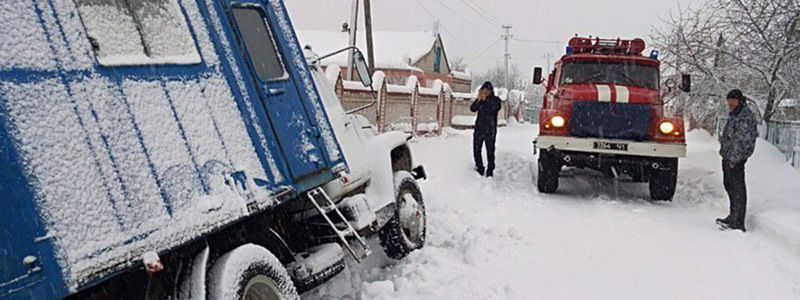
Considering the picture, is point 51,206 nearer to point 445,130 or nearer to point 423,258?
point 423,258

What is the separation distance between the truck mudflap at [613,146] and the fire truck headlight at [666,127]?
0.80ft

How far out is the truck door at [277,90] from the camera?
377 cm

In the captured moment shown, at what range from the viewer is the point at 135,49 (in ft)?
9.56

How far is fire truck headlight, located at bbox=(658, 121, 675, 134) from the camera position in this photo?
8766 mm

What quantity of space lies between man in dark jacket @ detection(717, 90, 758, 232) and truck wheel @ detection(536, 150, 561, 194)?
2.55m

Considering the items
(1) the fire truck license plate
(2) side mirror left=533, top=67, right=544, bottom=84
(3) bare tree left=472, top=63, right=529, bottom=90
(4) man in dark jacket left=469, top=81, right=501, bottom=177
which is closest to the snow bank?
(2) side mirror left=533, top=67, right=544, bottom=84

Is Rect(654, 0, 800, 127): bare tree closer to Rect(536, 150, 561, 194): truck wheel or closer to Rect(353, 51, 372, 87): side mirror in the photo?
Rect(536, 150, 561, 194): truck wheel

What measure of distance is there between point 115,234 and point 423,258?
3642mm

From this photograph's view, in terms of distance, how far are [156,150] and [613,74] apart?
838cm

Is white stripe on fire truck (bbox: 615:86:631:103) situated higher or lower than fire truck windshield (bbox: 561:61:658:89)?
lower

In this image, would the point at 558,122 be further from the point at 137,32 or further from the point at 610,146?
the point at 137,32

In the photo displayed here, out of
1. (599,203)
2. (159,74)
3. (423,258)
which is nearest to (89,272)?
(159,74)

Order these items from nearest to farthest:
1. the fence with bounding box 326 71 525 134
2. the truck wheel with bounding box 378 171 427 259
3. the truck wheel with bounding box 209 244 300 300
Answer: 1. the truck wheel with bounding box 209 244 300 300
2. the truck wheel with bounding box 378 171 427 259
3. the fence with bounding box 326 71 525 134

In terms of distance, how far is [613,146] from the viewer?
882 centimetres
